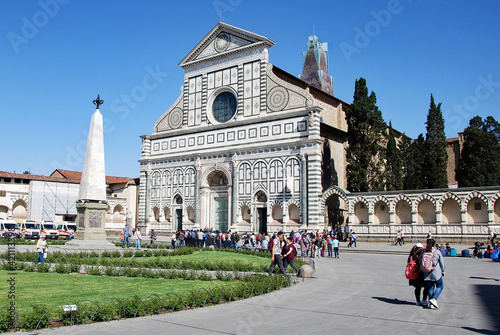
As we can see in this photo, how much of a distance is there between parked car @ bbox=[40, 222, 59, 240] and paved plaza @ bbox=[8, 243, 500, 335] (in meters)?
36.5

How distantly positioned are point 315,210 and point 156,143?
21.4 m

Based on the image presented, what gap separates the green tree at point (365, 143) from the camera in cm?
3928

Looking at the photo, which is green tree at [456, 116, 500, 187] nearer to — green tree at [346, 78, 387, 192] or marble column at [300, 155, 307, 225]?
green tree at [346, 78, 387, 192]

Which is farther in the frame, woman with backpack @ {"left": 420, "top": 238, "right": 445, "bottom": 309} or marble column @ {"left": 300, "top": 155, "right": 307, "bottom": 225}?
marble column @ {"left": 300, "top": 155, "right": 307, "bottom": 225}

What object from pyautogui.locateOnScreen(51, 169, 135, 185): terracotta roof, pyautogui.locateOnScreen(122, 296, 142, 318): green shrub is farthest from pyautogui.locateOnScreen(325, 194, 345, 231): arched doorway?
pyautogui.locateOnScreen(51, 169, 135, 185): terracotta roof

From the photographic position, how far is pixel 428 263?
35.6 feet

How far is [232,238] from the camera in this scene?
32594 millimetres

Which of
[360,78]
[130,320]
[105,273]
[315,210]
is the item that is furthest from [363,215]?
[130,320]

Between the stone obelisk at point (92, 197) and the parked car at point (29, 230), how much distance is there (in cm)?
2236

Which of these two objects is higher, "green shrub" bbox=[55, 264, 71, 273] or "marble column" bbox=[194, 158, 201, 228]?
"marble column" bbox=[194, 158, 201, 228]

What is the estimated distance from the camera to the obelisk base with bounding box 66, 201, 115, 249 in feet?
81.2

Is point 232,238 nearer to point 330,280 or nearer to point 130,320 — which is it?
point 330,280

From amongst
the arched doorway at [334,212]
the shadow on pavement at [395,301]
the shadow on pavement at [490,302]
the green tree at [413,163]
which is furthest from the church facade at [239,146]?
the shadow on pavement at [395,301]

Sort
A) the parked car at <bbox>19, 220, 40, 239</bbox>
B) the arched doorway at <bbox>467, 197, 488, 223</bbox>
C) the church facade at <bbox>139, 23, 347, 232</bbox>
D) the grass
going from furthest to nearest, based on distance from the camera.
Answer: the parked car at <bbox>19, 220, 40, 239</bbox> → the church facade at <bbox>139, 23, 347, 232</bbox> → the arched doorway at <bbox>467, 197, 488, 223</bbox> → the grass
